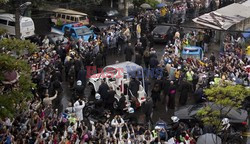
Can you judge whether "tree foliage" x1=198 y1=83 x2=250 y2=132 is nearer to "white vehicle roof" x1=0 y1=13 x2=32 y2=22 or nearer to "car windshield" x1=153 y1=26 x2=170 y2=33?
"car windshield" x1=153 y1=26 x2=170 y2=33

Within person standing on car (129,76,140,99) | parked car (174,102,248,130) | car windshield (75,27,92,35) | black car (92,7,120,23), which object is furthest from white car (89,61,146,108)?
black car (92,7,120,23)

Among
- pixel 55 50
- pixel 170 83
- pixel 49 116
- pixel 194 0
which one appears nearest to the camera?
pixel 49 116

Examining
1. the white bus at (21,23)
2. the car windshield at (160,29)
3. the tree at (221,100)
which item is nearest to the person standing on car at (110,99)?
the tree at (221,100)

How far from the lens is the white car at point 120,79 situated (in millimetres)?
21047

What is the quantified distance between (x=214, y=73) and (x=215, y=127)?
6902 millimetres

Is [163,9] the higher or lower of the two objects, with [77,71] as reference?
higher

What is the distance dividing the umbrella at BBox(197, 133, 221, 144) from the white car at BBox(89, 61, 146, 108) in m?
5.46

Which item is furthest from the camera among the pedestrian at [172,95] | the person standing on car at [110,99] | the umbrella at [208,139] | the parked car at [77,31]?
the parked car at [77,31]

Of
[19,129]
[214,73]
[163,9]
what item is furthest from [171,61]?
[163,9]

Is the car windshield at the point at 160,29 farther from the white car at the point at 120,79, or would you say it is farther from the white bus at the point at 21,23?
the white car at the point at 120,79

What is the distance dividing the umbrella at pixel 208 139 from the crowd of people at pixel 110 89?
61 cm

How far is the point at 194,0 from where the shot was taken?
132ft

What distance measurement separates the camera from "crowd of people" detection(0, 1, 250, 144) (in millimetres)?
16391

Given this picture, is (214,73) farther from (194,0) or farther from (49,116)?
(194,0)
